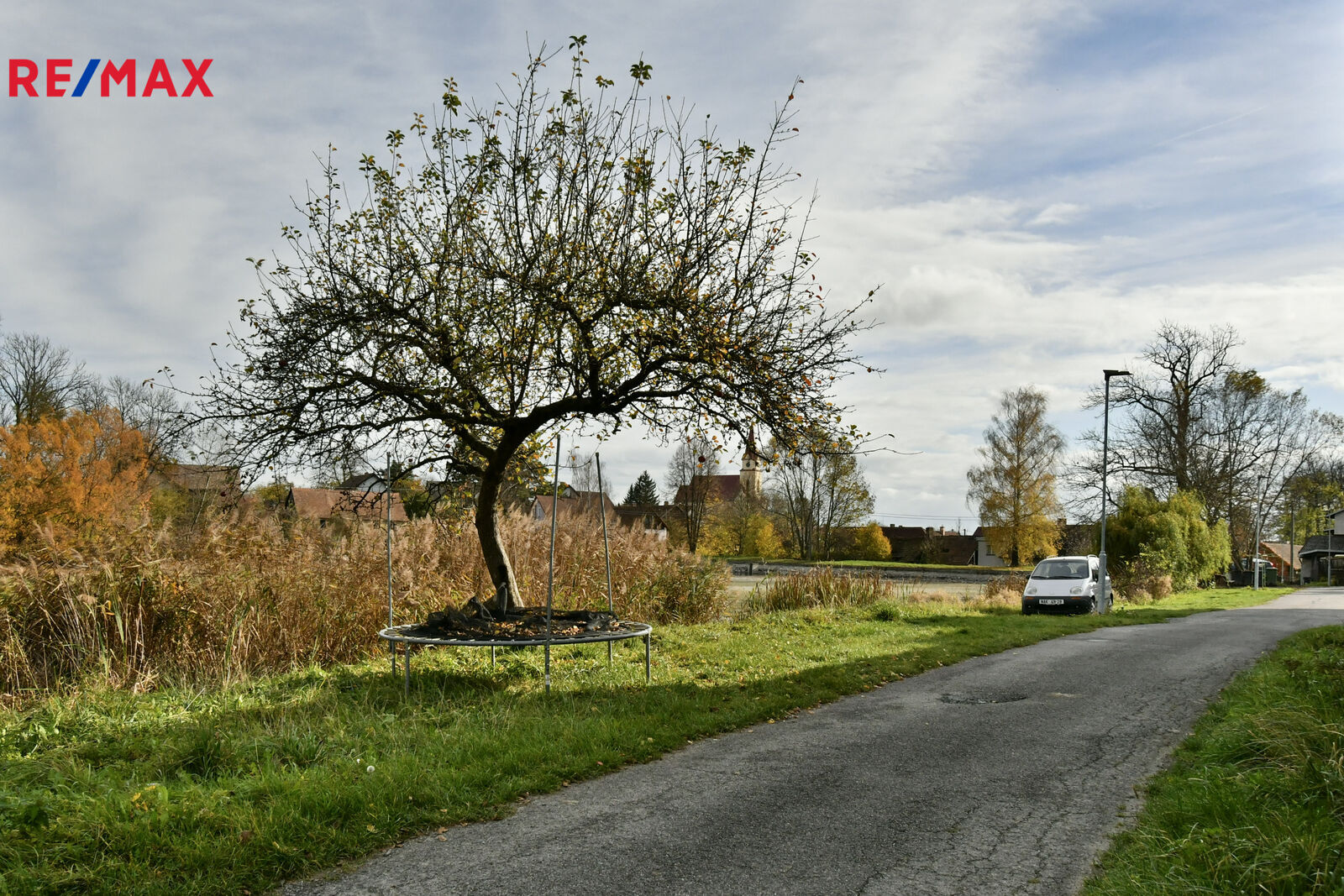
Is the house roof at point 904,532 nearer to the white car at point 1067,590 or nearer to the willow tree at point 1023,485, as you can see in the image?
the willow tree at point 1023,485

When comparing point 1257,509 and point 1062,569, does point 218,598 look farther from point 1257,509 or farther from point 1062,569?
point 1257,509

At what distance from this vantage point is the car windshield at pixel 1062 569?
69.8 feet

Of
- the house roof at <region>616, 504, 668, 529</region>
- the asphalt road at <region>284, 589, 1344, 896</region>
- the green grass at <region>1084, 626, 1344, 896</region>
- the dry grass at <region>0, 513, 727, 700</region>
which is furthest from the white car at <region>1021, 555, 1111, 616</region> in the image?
the house roof at <region>616, 504, 668, 529</region>

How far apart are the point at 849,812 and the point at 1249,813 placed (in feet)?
6.57

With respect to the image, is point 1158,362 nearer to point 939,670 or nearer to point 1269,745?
point 939,670

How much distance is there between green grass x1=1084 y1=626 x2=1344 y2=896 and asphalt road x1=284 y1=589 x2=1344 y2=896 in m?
0.23

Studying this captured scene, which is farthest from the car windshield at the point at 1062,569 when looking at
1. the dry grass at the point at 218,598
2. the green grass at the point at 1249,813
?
the green grass at the point at 1249,813

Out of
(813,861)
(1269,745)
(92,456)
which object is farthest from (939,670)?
(92,456)

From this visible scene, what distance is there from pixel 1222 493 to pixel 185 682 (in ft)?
143

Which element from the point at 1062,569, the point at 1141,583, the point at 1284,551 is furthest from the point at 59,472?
the point at 1284,551

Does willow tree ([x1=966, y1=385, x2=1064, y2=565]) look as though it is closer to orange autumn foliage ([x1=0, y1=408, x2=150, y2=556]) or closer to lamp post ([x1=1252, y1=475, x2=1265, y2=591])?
lamp post ([x1=1252, y1=475, x2=1265, y2=591])

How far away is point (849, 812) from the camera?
4859 millimetres

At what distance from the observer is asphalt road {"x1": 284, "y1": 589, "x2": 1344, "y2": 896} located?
3920 mm

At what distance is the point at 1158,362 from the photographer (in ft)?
125
